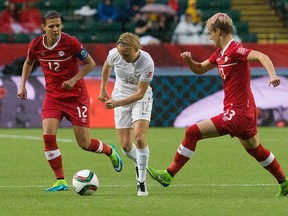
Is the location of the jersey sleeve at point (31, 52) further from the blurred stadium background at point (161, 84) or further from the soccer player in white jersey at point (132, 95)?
the blurred stadium background at point (161, 84)

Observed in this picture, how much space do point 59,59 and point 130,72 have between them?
0.77m

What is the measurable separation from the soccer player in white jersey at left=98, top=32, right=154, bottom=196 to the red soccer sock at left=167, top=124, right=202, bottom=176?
0.34 meters

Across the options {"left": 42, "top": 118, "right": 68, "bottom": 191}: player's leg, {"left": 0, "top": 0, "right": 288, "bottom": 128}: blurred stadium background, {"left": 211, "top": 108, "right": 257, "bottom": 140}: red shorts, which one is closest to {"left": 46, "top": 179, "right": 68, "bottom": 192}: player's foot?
{"left": 42, "top": 118, "right": 68, "bottom": 191}: player's leg

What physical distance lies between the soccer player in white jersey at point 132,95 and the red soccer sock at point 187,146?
0.34 m

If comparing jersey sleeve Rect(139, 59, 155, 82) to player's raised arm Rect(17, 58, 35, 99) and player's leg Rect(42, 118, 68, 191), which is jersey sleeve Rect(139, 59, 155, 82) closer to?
player's leg Rect(42, 118, 68, 191)

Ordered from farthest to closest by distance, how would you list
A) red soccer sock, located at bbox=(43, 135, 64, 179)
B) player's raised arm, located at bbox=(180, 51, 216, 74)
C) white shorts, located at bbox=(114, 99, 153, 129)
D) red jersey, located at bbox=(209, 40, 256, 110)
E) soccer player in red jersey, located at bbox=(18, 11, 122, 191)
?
white shorts, located at bbox=(114, 99, 153, 129)
soccer player in red jersey, located at bbox=(18, 11, 122, 191)
red soccer sock, located at bbox=(43, 135, 64, 179)
player's raised arm, located at bbox=(180, 51, 216, 74)
red jersey, located at bbox=(209, 40, 256, 110)

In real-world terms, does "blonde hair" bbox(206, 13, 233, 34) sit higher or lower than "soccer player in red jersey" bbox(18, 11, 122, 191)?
higher

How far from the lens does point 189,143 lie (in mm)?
9539

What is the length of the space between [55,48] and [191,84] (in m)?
9.80

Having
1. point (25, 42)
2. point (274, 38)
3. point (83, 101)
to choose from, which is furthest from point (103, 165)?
point (274, 38)

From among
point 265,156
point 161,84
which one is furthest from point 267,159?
point 161,84

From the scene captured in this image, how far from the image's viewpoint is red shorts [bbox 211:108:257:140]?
931 cm

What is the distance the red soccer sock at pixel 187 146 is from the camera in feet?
31.0

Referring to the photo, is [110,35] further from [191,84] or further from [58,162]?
[58,162]
